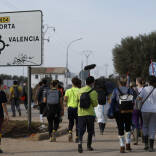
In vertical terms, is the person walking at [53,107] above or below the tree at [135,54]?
below

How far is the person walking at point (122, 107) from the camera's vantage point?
905cm

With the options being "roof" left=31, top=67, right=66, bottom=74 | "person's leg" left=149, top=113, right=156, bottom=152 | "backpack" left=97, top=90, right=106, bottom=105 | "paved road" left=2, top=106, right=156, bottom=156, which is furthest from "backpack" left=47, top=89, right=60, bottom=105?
"roof" left=31, top=67, right=66, bottom=74

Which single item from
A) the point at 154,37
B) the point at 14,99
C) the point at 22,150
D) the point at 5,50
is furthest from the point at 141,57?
the point at 22,150

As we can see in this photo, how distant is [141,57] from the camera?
195ft

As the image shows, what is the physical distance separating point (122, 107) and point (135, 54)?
52.5m

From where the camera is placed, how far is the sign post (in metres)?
13.0

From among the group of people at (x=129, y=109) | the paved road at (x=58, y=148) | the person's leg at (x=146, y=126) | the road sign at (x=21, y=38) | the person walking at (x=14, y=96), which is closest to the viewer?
the paved road at (x=58, y=148)

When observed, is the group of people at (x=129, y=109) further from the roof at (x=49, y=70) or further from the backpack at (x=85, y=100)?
the roof at (x=49, y=70)

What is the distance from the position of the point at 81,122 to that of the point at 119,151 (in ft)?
3.83

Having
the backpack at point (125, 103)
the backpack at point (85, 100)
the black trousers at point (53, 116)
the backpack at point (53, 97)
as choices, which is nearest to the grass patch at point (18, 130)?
the black trousers at point (53, 116)

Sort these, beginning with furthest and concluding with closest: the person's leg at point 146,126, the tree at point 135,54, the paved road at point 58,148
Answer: the tree at point 135,54
the person's leg at point 146,126
the paved road at point 58,148

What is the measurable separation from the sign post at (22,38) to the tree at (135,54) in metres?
46.1

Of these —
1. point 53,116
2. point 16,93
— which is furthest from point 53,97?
point 16,93

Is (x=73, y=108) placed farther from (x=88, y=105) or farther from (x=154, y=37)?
(x=154, y=37)
